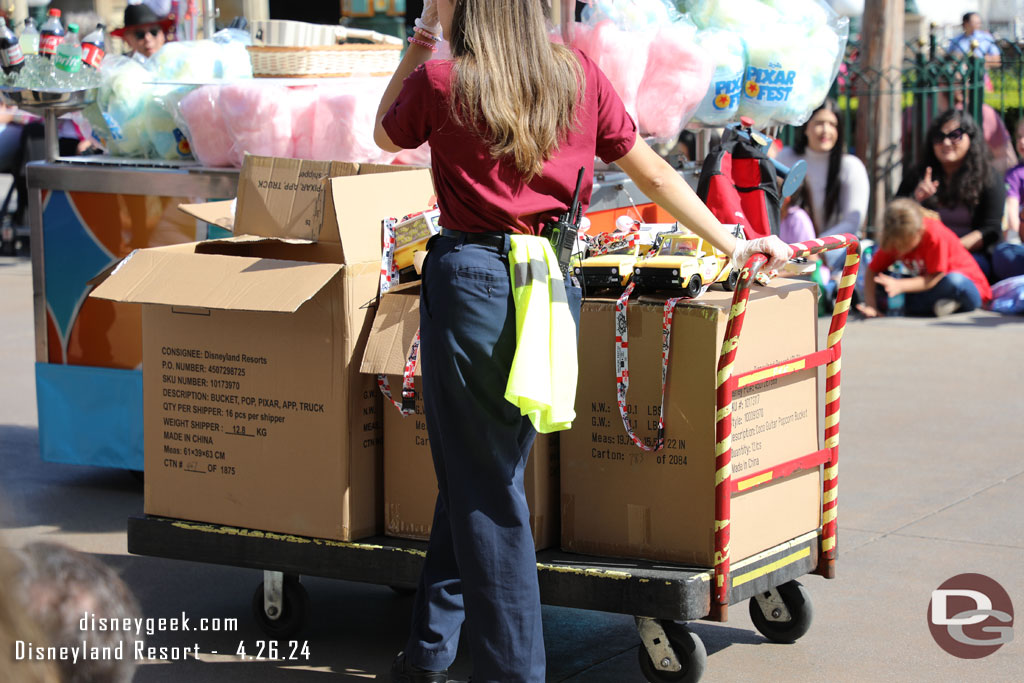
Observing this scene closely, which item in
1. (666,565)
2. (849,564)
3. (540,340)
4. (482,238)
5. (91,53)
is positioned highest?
(91,53)

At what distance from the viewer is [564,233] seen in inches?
122

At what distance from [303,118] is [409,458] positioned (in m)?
1.97

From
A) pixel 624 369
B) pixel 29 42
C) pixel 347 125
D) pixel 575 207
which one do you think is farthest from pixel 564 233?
pixel 29 42

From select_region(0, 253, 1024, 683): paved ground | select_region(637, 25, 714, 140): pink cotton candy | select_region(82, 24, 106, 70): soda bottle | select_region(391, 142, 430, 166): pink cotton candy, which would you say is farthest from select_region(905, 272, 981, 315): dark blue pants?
select_region(82, 24, 106, 70): soda bottle

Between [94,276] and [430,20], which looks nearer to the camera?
[430,20]

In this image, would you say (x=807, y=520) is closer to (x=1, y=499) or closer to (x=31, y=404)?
(x=1, y=499)

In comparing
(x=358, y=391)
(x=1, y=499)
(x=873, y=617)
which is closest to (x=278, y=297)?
(x=358, y=391)

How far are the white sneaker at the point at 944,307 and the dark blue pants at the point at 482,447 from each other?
6308 millimetres

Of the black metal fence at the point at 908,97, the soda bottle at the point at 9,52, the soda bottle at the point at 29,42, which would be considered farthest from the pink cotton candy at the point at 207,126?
the black metal fence at the point at 908,97

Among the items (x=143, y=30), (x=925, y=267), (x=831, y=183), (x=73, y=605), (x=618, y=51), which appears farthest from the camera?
(x=831, y=183)

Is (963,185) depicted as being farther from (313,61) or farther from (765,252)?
(765,252)

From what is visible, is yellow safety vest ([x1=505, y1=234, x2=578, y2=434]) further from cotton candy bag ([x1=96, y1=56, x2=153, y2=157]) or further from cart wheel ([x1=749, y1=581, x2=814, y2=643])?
cotton candy bag ([x1=96, y1=56, x2=153, y2=157])

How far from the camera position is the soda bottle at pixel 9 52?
5.78 m

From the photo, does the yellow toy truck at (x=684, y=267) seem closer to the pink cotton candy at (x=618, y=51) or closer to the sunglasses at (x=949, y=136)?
the pink cotton candy at (x=618, y=51)
